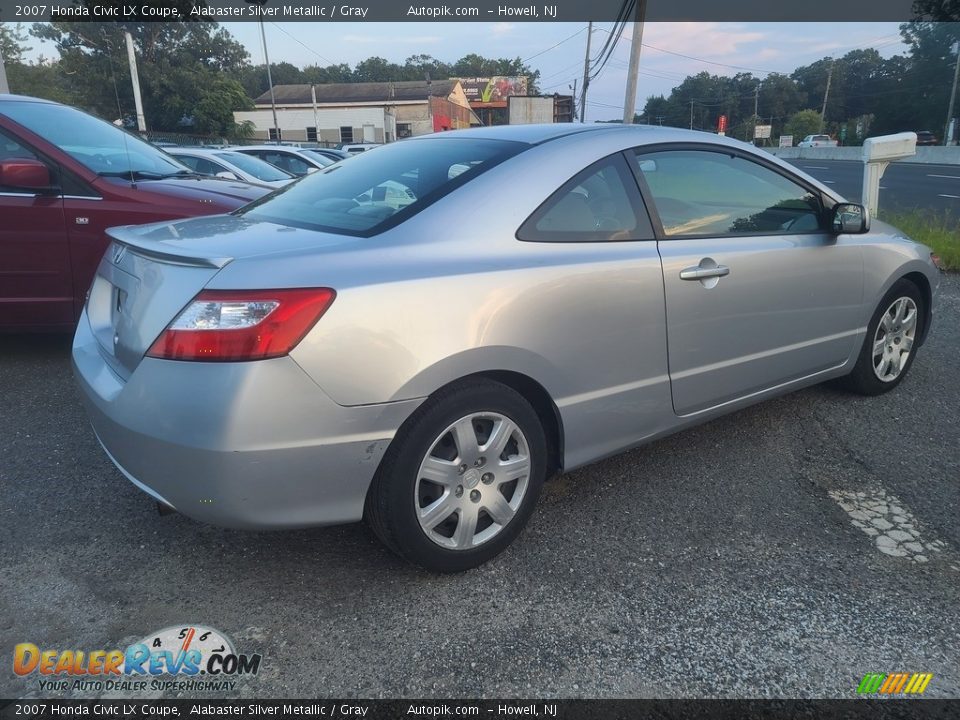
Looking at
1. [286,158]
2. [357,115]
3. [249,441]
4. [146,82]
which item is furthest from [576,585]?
[357,115]

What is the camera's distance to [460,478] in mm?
2393

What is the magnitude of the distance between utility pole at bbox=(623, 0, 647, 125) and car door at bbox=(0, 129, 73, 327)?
1837cm

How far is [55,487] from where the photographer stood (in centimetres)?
308

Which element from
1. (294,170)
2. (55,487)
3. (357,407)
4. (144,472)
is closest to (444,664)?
(357,407)

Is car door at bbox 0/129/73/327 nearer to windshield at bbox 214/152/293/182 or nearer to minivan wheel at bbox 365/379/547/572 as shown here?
minivan wheel at bbox 365/379/547/572

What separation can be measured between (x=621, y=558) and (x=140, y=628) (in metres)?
1.64

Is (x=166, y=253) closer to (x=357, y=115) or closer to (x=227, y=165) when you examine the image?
(x=227, y=165)

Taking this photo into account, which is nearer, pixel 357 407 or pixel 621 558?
pixel 357 407

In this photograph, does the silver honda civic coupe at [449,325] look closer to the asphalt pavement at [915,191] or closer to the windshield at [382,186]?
the windshield at [382,186]

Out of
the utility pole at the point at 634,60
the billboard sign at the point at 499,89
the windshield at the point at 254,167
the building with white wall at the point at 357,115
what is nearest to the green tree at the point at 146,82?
the building with white wall at the point at 357,115

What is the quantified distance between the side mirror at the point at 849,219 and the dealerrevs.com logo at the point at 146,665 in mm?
3245

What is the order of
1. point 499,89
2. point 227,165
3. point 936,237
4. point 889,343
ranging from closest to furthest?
1. point 889,343
2. point 936,237
3. point 227,165
4. point 499,89

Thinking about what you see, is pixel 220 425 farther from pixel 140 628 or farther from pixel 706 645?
pixel 706 645

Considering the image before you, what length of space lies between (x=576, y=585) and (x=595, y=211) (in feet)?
4.63
